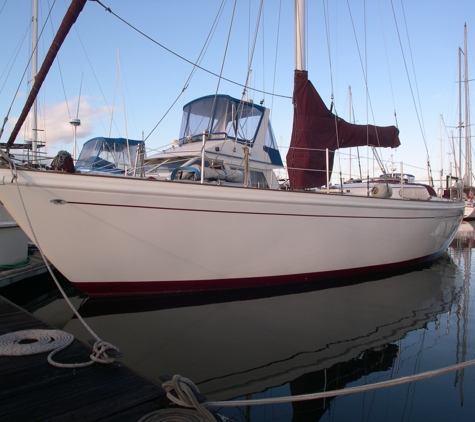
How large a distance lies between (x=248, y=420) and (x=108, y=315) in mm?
2582

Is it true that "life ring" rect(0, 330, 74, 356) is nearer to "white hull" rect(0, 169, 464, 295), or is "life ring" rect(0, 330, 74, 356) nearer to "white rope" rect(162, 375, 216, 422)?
"white rope" rect(162, 375, 216, 422)

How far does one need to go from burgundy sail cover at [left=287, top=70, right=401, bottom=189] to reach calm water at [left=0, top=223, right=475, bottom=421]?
1.99 meters

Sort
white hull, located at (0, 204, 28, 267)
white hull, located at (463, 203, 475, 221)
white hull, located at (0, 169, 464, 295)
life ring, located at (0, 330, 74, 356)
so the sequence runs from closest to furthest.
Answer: life ring, located at (0, 330, 74, 356)
white hull, located at (0, 169, 464, 295)
white hull, located at (0, 204, 28, 267)
white hull, located at (463, 203, 475, 221)

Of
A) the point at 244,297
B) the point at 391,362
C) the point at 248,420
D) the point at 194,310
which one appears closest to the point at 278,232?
the point at 244,297

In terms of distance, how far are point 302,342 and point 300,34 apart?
18.6 feet

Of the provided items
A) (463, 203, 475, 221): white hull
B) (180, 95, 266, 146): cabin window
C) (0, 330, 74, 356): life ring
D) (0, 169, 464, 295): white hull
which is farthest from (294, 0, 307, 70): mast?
(463, 203, 475, 221): white hull

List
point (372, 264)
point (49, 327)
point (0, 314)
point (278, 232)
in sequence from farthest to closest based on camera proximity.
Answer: point (372, 264)
point (278, 232)
point (0, 314)
point (49, 327)

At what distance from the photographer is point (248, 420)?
2.51 meters

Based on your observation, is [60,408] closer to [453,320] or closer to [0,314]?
[0,314]

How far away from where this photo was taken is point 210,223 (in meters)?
4.79

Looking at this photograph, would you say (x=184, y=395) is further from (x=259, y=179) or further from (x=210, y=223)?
(x=259, y=179)

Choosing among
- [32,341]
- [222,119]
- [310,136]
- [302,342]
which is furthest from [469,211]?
[32,341]

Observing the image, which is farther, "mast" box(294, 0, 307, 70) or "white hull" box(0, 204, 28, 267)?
"mast" box(294, 0, 307, 70)

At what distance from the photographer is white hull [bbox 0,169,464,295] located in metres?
4.28
